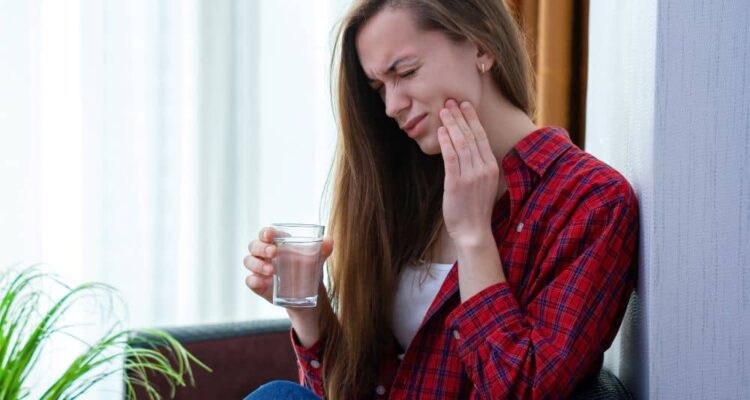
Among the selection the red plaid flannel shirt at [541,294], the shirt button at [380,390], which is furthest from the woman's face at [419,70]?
the shirt button at [380,390]

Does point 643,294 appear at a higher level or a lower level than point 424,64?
lower

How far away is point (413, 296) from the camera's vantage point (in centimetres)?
150

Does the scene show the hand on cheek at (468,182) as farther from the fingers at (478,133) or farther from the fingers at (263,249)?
the fingers at (263,249)

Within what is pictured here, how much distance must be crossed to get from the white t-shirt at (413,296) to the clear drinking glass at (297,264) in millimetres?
262

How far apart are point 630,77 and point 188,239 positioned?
4.93 ft

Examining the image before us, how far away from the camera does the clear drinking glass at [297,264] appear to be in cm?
128

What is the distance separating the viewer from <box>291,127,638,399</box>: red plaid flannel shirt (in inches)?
45.4

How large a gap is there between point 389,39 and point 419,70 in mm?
77

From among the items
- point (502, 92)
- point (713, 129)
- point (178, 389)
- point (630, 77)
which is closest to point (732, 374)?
point (713, 129)

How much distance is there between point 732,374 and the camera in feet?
3.42

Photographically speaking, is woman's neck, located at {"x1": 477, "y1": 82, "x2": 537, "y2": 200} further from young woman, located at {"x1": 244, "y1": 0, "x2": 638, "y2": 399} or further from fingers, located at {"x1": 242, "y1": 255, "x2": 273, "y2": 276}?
fingers, located at {"x1": 242, "y1": 255, "x2": 273, "y2": 276}

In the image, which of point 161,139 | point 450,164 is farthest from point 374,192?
point 161,139

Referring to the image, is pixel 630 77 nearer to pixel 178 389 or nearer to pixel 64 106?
pixel 178 389

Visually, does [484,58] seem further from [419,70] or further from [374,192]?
[374,192]
